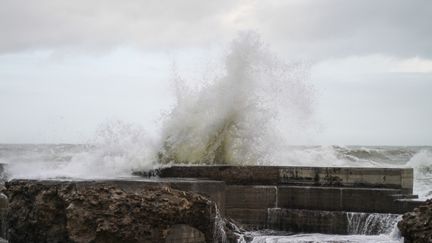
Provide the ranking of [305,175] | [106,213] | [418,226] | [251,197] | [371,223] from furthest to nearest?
[305,175] < [251,197] < [371,223] < [106,213] < [418,226]

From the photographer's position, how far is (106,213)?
28.5 ft

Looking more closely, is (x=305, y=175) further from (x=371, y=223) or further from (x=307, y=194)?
(x=371, y=223)

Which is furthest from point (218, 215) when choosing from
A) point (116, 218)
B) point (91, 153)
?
point (91, 153)

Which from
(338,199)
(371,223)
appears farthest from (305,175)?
(371,223)

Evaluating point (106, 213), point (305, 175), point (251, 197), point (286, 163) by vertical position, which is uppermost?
point (286, 163)

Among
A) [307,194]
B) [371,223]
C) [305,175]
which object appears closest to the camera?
[371,223]

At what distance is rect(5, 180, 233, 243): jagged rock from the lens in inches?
340

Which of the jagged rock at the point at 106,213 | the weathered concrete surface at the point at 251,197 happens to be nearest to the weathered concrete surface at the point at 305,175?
the weathered concrete surface at the point at 251,197

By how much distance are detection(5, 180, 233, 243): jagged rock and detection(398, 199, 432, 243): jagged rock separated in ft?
8.56

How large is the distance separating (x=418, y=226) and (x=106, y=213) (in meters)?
3.83

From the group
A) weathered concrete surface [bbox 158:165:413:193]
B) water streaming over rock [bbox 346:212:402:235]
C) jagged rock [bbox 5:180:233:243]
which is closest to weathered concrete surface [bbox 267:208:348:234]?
water streaming over rock [bbox 346:212:402:235]

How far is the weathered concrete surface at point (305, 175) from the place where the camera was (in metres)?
10.5

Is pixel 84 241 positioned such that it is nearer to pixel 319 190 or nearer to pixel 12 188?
pixel 12 188

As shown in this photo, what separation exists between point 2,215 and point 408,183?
20.9ft
